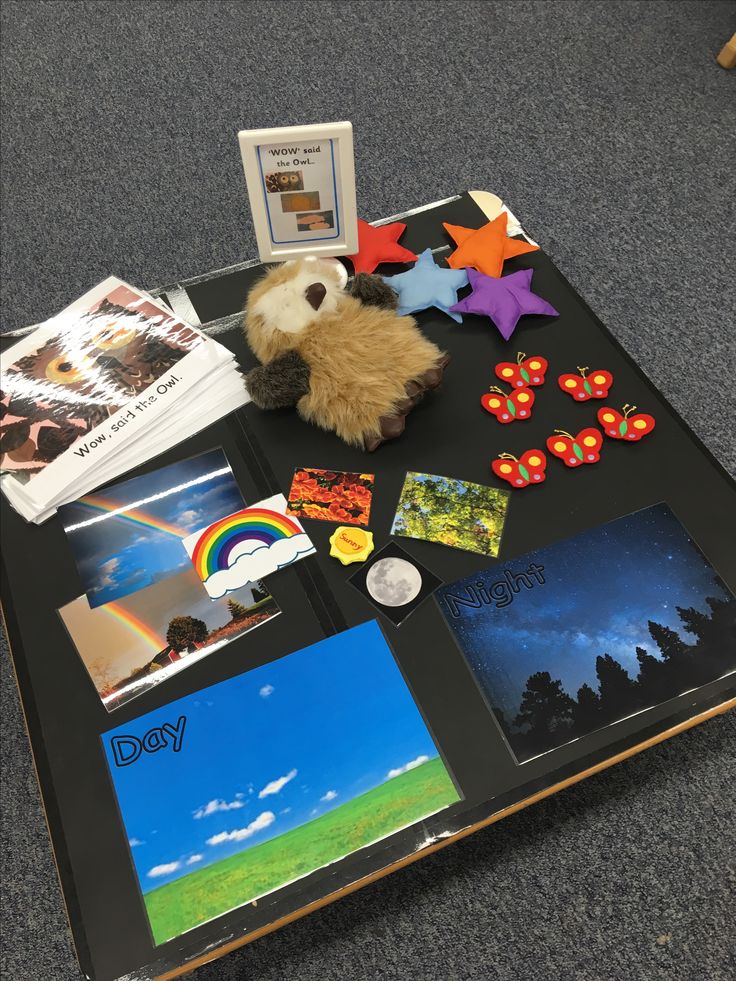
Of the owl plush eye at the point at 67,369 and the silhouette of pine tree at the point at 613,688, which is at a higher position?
the owl plush eye at the point at 67,369

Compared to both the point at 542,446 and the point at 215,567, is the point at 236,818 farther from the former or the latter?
the point at 542,446

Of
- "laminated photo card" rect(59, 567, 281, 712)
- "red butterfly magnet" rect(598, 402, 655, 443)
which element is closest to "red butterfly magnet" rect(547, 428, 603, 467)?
"red butterfly magnet" rect(598, 402, 655, 443)

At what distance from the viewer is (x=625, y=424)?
3.22 ft

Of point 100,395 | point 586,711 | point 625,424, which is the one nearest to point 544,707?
point 586,711

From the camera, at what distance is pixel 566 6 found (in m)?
2.18

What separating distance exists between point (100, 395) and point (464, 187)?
3.94 feet

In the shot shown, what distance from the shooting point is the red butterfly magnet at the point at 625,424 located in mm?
978

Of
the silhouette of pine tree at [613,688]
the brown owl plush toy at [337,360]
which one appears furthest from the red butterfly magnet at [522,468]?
the silhouette of pine tree at [613,688]

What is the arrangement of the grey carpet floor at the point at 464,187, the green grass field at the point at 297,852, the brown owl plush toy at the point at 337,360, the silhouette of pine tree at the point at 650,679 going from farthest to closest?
the grey carpet floor at the point at 464,187 → the brown owl plush toy at the point at 337,360 → the silhouette of pine tree at the point at 650,679 → the green grass field at the point at 297,852

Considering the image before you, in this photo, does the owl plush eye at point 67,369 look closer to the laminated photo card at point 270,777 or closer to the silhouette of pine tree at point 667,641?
the laminated photo card at point 270,777

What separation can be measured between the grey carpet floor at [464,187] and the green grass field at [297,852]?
378mm

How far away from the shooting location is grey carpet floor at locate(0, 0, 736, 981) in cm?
104

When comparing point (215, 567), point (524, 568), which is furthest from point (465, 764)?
point (215, 567)

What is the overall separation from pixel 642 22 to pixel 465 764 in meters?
2.24
